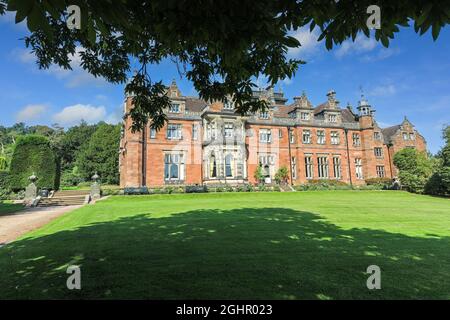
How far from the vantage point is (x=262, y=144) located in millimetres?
35719

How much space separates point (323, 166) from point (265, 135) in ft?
30.5

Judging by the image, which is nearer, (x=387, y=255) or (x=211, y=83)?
(x=387, y=255)

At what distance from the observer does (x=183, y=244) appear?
22.1 feet

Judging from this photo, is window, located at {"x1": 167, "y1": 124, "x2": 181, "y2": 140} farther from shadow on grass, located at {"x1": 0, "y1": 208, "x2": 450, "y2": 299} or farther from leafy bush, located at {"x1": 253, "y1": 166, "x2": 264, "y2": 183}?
shadow on grass, located at {"x1": 0, "y1": 208, "x2": 450, "y2": 299}

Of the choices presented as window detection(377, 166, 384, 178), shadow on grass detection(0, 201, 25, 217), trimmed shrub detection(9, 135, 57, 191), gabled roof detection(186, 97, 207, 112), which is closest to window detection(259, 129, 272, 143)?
gabled roof detection(186, 97, 207, 112)

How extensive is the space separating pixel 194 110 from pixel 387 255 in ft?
101

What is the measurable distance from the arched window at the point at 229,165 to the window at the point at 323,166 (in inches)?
519

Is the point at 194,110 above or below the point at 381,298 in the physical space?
above

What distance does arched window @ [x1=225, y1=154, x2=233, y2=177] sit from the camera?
32094 millimetres

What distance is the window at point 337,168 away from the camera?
38.6m

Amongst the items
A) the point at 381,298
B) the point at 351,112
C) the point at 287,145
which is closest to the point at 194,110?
the point at 287,145

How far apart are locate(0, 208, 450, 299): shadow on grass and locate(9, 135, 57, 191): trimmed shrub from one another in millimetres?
22851

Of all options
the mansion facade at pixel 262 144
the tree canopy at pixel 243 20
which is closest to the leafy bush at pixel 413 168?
the mansion facade at pixel 262 144

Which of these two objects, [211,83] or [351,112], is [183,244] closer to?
[211,83]
